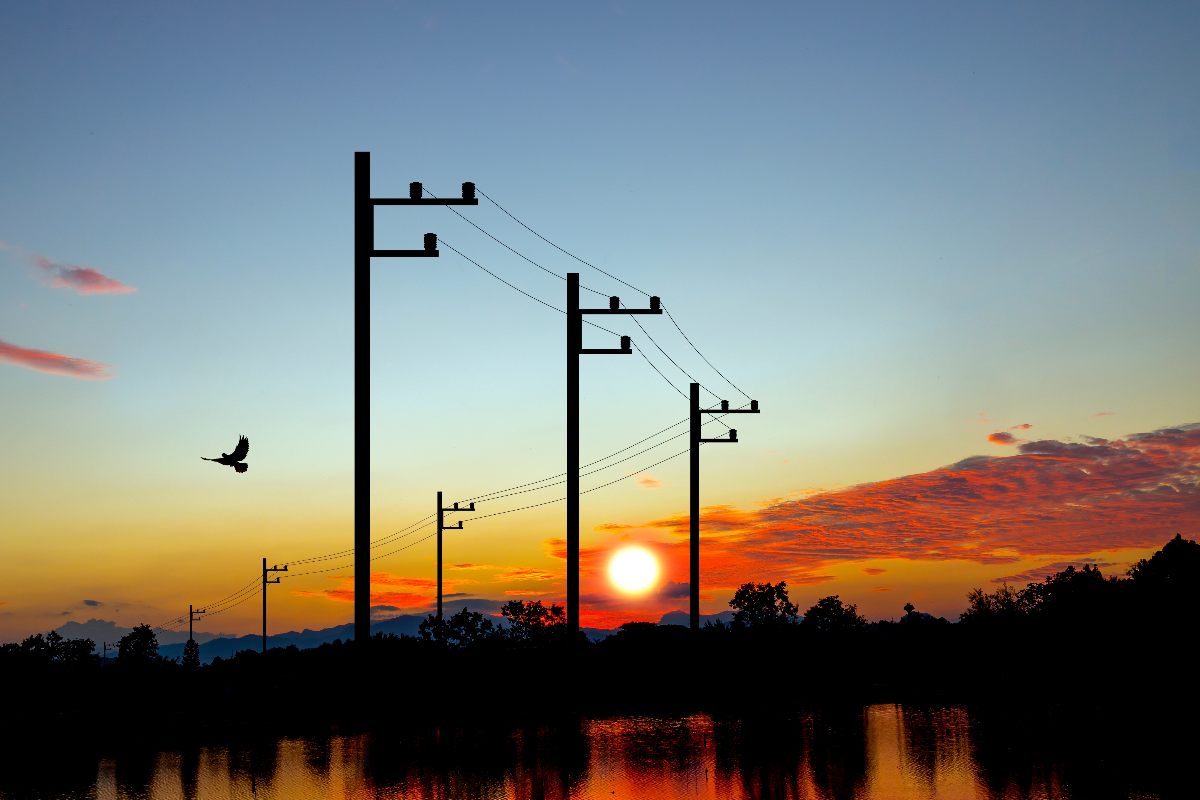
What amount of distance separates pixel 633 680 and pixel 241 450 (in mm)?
15678

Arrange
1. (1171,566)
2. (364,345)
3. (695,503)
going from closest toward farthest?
1. (364,345)
2. (695,503)
3. (1171,566)

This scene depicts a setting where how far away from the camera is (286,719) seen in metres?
27.2

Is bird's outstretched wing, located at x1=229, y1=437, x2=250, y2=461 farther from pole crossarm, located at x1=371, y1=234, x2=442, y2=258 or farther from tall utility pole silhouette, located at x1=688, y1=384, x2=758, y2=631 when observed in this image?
tall utility pole silhouette, located at x1=688, y1=384, x2=758, y2=631

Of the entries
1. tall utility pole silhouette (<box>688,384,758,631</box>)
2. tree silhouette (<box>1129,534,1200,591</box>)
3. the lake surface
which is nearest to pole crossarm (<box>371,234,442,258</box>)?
the lake surface

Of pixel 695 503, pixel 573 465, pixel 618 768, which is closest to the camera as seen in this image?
pixel 618 768

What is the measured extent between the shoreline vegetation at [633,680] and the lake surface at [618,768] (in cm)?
254

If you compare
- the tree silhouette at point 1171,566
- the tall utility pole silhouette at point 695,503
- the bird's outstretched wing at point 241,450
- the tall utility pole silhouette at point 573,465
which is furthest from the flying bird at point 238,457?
the tree silhouette at point 1171,566

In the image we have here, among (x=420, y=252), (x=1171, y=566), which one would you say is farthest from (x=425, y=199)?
(x=1171, y=566)

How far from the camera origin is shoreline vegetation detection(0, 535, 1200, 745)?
87.0ft

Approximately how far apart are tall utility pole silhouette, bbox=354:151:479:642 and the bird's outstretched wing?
8.48 ft

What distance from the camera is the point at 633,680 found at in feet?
116

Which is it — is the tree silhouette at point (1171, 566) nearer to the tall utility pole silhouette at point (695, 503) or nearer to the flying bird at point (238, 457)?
the tall utility pole silhouette at point (695, 503)

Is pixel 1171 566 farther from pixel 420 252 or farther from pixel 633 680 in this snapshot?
pixel 420 252

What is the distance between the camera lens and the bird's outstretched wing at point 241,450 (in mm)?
23328
